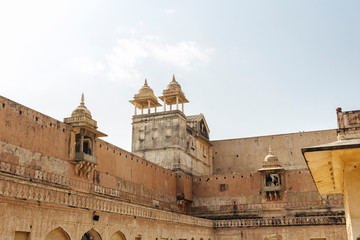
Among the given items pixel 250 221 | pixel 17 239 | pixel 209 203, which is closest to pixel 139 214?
pixel 17 239

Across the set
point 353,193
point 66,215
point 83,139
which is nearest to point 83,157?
point 83,139

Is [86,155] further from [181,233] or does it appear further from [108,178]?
[181,233]

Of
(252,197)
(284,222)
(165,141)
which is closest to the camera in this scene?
(284,222)

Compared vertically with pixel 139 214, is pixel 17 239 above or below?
below

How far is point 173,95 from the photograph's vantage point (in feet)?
109

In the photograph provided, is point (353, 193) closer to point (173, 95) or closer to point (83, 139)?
point (83, 139)

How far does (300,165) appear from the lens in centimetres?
3531

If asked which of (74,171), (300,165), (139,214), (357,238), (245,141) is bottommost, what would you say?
(357,238)

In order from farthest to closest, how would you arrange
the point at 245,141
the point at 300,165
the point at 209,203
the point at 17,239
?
the point at 245,141 < the point at 300,165 < the point at 209,203 < the point at 17,239

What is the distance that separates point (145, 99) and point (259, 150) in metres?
11.6

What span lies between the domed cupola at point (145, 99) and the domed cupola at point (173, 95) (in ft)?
2.64

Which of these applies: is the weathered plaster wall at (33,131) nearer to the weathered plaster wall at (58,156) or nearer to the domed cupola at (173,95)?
the weathered plaster wall at (58,156)

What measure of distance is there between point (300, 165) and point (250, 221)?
43.1 ft

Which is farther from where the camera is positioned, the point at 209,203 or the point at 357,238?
the point at 209,203
